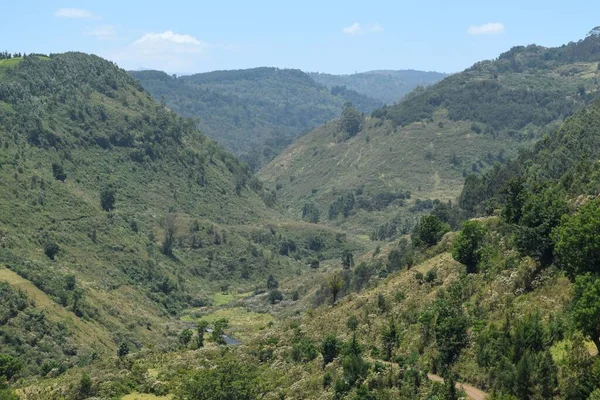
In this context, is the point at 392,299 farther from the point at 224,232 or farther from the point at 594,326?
the point at 224,232

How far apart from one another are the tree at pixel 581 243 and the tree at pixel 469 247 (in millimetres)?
14897

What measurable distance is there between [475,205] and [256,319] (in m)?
45.1

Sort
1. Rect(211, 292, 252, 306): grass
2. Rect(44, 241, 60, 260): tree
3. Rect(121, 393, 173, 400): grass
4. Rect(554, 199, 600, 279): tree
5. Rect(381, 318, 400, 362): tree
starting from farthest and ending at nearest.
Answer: Rect(211, 292, 252, 306): grass, Rect(44, 241, 60, 260): tree, Rect(121, 393, 173, 400): grass, Rect(381, 318, 400, 362): tree, Rect(554, 199, 600, 279): tree

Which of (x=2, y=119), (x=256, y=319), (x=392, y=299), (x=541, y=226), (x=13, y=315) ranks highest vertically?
(x=2, y=119)

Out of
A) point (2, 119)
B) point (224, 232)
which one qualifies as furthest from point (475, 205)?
point (2, 119)

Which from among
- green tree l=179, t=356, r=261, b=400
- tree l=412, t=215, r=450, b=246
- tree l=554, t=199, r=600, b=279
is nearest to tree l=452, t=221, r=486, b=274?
tree l=554, t=199, r=600, b=279

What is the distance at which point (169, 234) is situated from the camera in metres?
162

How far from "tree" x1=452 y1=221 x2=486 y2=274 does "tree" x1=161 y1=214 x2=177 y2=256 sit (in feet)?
324

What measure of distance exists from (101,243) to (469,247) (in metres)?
93.4

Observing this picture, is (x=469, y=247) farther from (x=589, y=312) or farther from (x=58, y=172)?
(x=58, y=172)

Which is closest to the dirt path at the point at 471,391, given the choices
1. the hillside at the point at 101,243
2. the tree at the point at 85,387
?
the tree at the point at 85,387

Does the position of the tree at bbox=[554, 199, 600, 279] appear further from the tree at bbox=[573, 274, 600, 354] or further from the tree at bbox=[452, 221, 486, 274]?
the tree at bbox=[452, 221, 486, 274]

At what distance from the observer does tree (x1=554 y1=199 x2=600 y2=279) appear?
50.8 m

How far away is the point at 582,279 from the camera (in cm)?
4897
